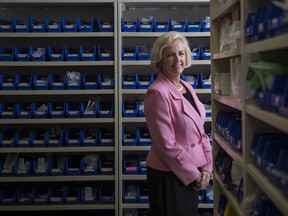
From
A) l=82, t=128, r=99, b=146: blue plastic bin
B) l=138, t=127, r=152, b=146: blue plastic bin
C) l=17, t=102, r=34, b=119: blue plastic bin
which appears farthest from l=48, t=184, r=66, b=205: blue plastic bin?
l=138, t=127, r=152, b=146: blue plastic bin

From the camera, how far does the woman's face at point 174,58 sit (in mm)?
2205

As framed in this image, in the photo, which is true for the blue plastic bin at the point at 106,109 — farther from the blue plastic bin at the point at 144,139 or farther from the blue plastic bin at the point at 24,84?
the blue plastic bin at the point at 24,84

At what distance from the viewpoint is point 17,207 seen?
11.9 ft

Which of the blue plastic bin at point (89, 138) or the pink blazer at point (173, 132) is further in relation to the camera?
the blue plastic bin at point (89, 138)

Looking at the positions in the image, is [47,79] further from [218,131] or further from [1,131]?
[218,131]

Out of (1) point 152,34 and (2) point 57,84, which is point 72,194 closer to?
(2) point 57,84

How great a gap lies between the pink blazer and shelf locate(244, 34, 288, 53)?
68 centimetres

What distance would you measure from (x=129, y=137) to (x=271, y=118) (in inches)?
98.6

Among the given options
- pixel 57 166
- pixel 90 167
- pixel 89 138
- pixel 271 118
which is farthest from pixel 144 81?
pixel 271 118

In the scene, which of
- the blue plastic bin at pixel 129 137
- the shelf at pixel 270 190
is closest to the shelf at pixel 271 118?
the shelf at pixel 270 190

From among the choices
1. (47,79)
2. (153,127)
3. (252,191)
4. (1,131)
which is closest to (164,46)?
(153,127)

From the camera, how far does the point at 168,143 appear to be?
6.89 feet

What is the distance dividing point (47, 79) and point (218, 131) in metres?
1.90

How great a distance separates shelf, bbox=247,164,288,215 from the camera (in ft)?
3.75
